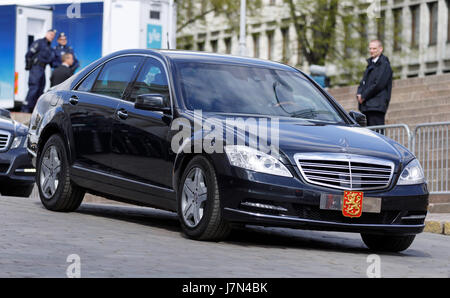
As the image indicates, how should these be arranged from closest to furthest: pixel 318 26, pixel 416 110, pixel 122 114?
pixel 122 114
pixel 416 110
pixel 318 26

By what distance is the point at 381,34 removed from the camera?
5506 centimetres

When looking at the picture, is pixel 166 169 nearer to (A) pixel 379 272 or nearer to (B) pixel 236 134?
(B) pixel 236 134

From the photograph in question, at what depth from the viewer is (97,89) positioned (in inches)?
480

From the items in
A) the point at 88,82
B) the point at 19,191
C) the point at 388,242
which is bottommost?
the point at 19,191

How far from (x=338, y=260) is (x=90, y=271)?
2.35 m

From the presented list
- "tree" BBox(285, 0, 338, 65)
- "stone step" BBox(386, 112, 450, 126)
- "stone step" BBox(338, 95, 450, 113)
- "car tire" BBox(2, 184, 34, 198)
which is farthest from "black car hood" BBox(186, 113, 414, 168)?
"tree" BBox(285, 0, 338, 65)

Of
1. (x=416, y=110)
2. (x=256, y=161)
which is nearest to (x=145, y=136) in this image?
(x=256, y=161)

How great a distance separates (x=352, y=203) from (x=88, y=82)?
12.5 ft

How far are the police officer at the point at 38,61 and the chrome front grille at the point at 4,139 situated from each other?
502 inches

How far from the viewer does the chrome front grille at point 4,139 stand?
16422 millimetres

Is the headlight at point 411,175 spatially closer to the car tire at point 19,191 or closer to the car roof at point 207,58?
the car roof at point 207,58

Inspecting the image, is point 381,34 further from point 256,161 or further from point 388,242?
point 256,161
